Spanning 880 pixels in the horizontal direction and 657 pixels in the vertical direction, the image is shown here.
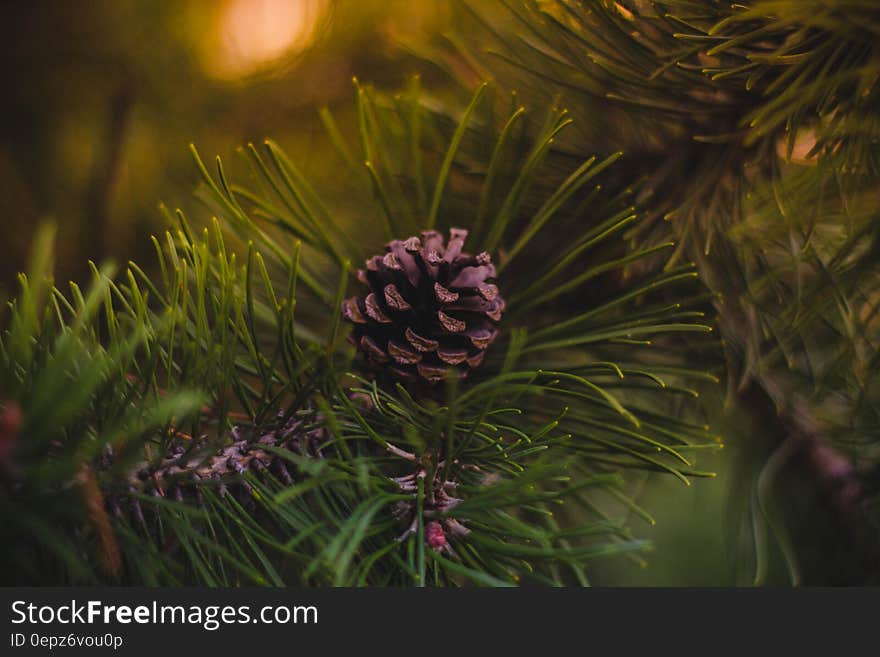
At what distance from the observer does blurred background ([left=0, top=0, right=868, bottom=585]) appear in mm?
621

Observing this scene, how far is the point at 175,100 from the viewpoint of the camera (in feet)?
2.20

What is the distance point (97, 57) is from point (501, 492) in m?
0.66

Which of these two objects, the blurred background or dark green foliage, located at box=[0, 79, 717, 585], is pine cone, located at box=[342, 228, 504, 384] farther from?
the blurred background

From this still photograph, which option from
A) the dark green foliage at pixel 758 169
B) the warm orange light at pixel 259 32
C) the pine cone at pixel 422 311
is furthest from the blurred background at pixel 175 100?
the pine cone at pixel 422 311

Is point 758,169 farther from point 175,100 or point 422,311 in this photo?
point 175,100

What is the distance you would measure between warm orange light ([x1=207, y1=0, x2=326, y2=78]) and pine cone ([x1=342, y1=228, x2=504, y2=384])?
479 millimetres

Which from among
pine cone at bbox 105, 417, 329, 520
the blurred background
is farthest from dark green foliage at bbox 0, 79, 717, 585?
the blurred background

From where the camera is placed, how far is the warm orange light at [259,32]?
2.26 ft

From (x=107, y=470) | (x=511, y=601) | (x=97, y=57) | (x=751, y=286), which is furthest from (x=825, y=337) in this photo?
(x=97, y=57)

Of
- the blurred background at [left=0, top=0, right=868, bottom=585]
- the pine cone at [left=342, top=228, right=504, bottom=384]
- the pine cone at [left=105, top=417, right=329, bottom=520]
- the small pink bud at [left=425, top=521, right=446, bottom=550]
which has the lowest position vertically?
the small pink bud at [left=425, top=521, right=446, bottom=550]

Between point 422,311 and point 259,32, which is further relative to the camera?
point 259,32

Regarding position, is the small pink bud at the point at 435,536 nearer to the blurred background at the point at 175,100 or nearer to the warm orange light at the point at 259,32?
the blurred background at the point at 175,100

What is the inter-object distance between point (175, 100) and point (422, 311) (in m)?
0.50

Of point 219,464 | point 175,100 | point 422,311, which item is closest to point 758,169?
point 422,311
